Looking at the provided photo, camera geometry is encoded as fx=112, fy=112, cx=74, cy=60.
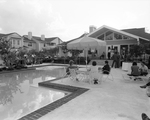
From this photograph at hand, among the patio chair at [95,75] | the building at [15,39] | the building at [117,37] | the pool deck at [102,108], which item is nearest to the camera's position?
the pool deck at [102,108]

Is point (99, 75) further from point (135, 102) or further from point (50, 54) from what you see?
point (50, 54)

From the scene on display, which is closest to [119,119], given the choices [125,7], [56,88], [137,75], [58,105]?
[58,105]

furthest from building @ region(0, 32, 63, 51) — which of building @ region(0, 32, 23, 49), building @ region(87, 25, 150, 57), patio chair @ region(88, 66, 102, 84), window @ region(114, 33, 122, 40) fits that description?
patio chair @ region(88, 66, 102, 84)

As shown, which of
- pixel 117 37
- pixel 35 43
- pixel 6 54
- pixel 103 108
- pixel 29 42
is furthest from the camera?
pixel 35 43

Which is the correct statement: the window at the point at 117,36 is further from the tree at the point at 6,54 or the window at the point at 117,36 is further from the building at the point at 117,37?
the tree at the point at 6,54

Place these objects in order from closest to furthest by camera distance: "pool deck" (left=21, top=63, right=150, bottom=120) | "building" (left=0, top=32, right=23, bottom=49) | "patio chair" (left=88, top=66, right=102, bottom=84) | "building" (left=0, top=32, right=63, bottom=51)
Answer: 1. "pool deck" (left=21, top=63, right=150, bottom=120)
2. "patio chair" (left=88, top=66, right=102, bottom=84)
3. "building" (left=0, top=32, right=23, bottom=49)
4. "building" (left=0, top=32, right=63, bottom=51)

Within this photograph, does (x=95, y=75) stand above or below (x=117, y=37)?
below

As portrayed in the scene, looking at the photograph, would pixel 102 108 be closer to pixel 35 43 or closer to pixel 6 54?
pixel 6 54

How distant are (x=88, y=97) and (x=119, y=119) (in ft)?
4.47

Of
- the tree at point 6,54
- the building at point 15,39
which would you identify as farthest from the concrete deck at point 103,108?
the building at point 15,39

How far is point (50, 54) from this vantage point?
23.5 m

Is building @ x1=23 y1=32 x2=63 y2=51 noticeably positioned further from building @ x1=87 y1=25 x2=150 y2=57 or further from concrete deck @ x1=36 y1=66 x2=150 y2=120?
concrete deck @ x1=36 y1=66 x2=150 y2=120

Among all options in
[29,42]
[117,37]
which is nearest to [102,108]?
[117,37]

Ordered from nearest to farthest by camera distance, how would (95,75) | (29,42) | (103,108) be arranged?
(103,108), (95,75), (29,42)
